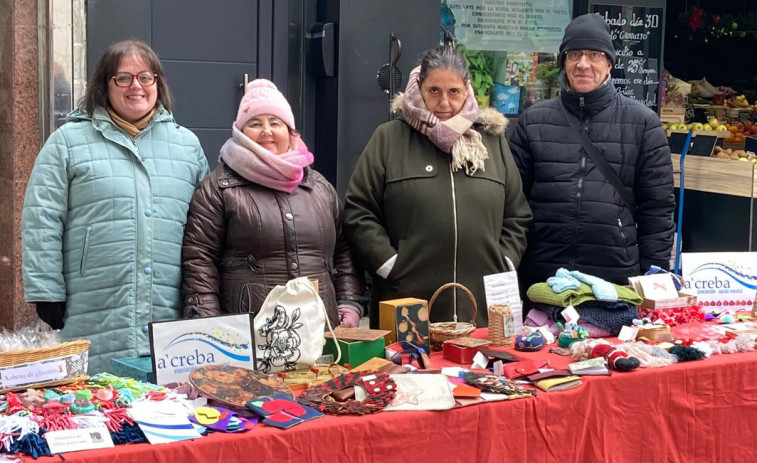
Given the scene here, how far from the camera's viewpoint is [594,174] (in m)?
4.52

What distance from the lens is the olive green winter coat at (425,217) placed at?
14.0ft

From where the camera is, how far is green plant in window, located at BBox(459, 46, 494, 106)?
7551 millimetres

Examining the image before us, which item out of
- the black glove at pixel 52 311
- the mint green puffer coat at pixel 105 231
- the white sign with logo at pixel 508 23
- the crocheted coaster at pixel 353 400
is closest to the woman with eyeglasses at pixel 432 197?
the mint green puffer coat at pixel 105 231

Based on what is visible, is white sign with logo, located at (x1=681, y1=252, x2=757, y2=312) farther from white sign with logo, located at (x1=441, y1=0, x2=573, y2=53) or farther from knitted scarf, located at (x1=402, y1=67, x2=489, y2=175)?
white sign with logo, located at (x1=441, y1=0, x2=573, y2=53)

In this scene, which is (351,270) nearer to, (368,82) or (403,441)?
(403,441)

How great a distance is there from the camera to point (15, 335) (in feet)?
10.4

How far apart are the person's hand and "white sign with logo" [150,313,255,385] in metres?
0.83

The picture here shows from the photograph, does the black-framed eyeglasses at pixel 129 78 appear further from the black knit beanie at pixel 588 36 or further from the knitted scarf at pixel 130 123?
the black knit beanie at pixel 588 36

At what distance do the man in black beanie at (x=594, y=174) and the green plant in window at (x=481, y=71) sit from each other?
293cm

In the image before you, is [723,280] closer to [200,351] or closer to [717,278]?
[717,278]

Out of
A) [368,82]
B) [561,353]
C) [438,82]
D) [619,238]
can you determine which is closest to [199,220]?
[438,82]

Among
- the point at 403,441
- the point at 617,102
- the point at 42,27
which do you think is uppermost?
the point at 42,27

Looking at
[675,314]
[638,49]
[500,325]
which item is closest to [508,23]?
[638,49]

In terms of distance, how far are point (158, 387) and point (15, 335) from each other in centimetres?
50
